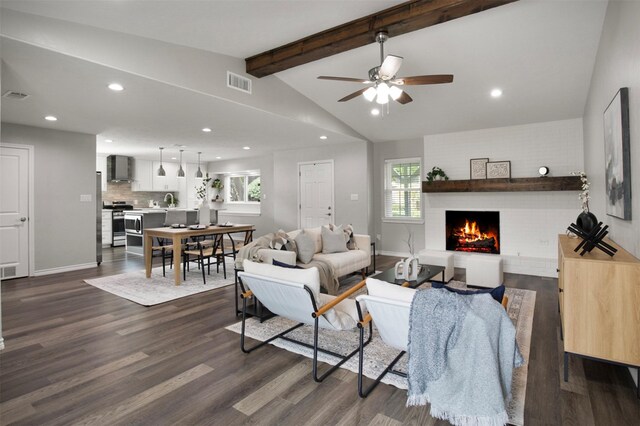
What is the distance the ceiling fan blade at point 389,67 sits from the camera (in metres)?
3.06

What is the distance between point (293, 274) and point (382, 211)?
5.38 m

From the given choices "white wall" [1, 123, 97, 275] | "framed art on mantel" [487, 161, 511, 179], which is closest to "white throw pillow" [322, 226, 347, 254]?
"framed art on mantel" [487, 161, 511, 179]

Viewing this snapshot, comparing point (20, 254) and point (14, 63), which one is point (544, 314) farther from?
point (20, 254)

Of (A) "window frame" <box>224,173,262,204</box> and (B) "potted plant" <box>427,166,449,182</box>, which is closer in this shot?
(B) "potted plant" <box>427,166,449,182</box>

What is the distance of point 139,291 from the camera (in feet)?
15.3

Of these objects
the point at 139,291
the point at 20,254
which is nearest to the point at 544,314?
the point at 139,291

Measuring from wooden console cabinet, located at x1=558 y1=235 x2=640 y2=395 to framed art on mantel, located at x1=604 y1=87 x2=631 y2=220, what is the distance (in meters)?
0.49

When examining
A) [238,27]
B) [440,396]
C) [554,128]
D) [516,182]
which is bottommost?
[440,396]

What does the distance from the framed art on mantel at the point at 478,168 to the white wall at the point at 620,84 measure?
2.20 metres

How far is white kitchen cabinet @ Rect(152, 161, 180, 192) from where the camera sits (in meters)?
9.99

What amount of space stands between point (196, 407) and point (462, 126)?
19.7 feet

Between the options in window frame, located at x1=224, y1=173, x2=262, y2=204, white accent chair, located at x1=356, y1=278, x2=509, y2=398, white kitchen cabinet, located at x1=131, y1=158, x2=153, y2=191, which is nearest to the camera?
white accent chair, located at x1=356, y1=278, x2=509, y2=398

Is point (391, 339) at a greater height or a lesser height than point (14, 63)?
lesser

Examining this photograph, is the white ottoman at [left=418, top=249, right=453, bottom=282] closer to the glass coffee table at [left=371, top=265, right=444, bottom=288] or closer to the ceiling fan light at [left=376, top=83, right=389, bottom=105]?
the glass coffee table at [left=371, top=265, right=444, bottom=288]
